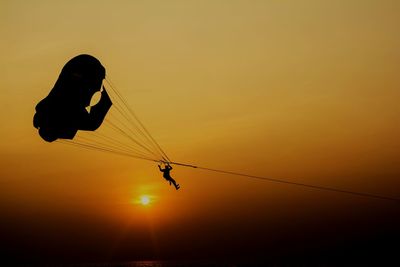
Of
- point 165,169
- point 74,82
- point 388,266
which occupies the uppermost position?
point 388,266

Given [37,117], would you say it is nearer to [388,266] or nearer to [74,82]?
[74,82]

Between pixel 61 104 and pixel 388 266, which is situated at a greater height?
pixel 388 266

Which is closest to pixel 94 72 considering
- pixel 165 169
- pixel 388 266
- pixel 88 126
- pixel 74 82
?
pixel 74 82

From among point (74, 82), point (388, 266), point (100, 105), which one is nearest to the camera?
point (74, 82)

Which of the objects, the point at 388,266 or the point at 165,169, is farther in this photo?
the point at 388,266

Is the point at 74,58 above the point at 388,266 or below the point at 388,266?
below

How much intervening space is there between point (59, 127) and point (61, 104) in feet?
3.86

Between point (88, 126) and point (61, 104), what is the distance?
183 centimetres

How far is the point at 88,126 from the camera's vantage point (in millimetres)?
22031

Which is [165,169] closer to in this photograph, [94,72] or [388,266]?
[94,72]

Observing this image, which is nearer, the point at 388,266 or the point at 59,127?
the point at 59,127

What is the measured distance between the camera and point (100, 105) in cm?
2281

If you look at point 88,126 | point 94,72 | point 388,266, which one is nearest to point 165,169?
point 88,126

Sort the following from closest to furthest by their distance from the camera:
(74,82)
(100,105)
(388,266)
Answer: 1. (74,82)
2. (100,105)
3. (388,266)
